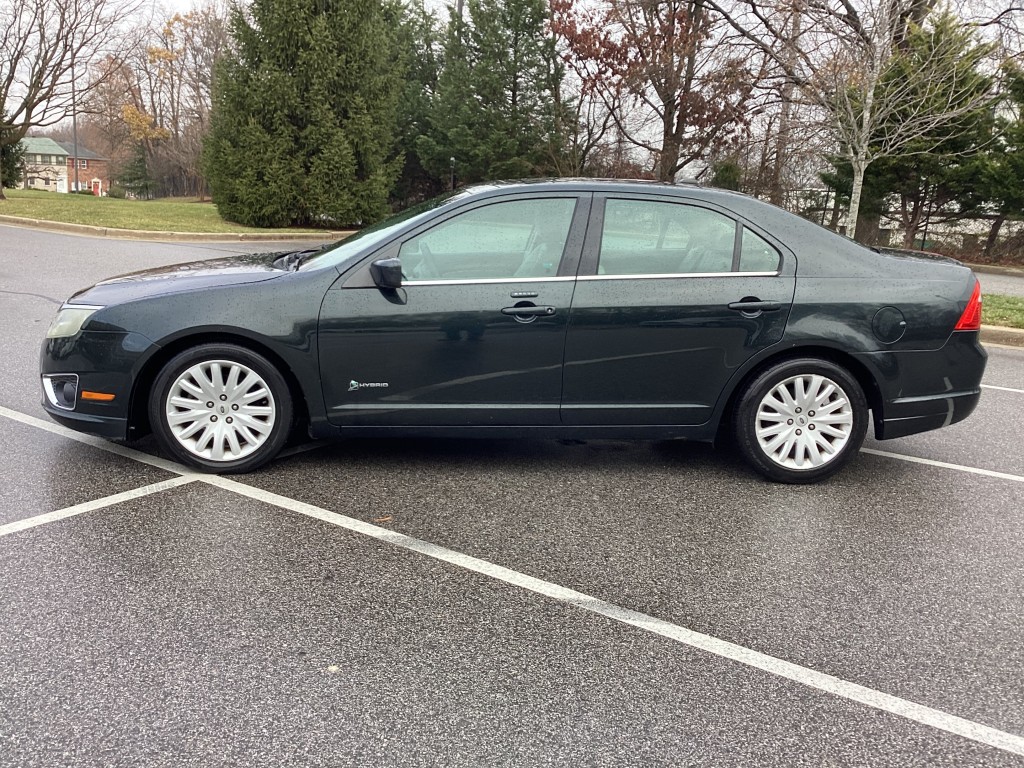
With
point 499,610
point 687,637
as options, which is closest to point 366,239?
point 499,610

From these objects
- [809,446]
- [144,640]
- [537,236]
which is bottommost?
[144,640]

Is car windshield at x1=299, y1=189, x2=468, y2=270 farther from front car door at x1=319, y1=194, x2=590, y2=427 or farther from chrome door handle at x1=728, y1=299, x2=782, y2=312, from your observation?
chrome door handle at x1=728, y1=299, x2=782, y2=312

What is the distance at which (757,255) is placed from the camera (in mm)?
4516

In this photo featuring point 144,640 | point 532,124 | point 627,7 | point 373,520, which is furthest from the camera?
point 532,124

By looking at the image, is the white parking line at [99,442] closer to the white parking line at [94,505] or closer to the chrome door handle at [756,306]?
the white parking line at [94,505]

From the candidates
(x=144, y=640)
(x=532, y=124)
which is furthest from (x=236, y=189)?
(x=144, y=640)

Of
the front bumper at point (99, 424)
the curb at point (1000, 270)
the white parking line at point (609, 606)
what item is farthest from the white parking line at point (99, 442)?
the curb at point (1000, 270)

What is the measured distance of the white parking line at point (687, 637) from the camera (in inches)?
100

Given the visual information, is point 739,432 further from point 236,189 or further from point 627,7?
point 627,7

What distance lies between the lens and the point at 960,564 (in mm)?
3691

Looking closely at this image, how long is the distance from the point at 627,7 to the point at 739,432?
891 inches

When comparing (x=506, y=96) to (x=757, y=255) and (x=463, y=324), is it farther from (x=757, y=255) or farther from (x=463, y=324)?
(x=463, y=324)

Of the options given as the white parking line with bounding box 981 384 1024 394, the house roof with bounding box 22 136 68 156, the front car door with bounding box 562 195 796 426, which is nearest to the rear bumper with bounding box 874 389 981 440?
the front car door with bounding box 562 195 796 426

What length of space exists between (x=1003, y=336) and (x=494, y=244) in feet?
24.6
